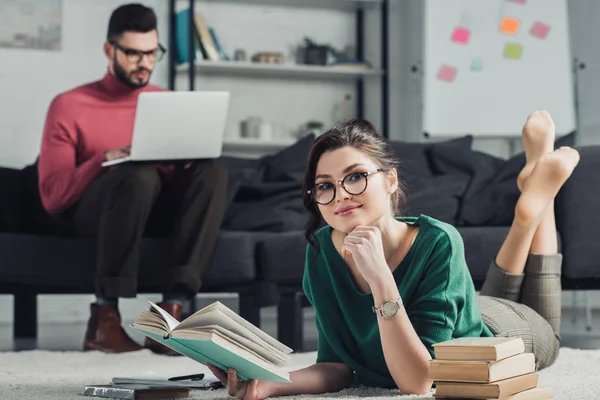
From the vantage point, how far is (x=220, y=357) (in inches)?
53.9

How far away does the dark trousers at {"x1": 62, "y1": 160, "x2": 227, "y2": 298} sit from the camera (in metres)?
2.52

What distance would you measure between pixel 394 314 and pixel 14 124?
3.29 meters

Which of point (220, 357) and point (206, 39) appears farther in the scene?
point (206, 39)

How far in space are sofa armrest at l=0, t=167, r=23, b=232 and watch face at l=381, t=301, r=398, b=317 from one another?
74.4 inches

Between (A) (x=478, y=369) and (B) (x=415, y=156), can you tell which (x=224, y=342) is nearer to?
(A) (x=478, y=369)

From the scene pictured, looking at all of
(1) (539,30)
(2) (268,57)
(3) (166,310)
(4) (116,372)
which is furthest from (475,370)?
(1) (539,30)

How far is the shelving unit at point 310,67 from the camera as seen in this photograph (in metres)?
4.41

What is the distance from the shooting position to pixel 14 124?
4.27 m

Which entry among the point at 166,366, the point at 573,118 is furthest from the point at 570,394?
the point at 573,118

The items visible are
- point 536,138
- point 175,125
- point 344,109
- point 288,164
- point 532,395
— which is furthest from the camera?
point 344,109

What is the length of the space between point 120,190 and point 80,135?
0.35 meters

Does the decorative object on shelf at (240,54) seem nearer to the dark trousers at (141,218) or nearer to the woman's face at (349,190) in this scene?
the dark trousers at (141,218)

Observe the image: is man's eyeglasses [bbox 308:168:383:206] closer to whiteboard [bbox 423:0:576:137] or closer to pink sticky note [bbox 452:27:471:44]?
whiteboard [bbox 423:0:576:137]

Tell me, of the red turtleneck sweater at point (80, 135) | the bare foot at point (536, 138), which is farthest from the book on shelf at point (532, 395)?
the red turtleneck sweater at point (80, 135)
